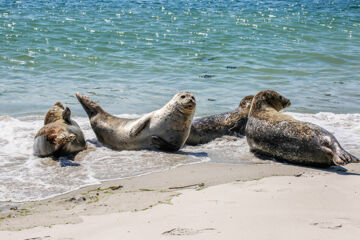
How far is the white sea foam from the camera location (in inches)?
202

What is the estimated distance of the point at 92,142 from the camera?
23.6ft

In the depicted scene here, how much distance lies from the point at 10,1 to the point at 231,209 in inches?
912

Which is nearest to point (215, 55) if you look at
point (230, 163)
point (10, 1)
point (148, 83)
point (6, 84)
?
point (148, 83)

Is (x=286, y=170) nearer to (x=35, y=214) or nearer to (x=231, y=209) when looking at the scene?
(x=231, y=209)

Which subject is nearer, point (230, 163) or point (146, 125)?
point (230, 163)

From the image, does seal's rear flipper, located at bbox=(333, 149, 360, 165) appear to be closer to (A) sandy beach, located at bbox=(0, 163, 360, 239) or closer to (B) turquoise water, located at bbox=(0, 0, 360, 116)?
(A) sandy beach, located at bbox=(0, 163, 360, 239)

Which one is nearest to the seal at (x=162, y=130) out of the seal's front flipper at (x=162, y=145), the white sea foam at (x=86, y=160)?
the seal's front flipper at (x=162, y=145)

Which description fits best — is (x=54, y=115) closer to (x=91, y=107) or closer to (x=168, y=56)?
(x=91, y=107)

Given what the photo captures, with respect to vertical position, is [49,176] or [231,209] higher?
[231,209]

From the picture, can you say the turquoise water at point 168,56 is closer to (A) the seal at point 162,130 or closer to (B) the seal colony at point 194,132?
(B) the seal colony at point 194,132

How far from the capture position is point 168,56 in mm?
14609

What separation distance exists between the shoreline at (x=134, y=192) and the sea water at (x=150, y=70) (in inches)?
11.5

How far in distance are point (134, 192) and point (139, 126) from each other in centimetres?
231

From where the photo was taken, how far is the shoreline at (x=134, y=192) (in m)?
3.92
